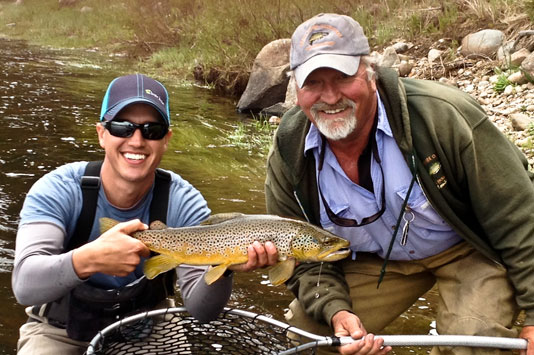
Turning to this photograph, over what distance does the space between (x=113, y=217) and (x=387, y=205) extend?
138 cm

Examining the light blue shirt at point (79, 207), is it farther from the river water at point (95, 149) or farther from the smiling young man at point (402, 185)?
the river water at point (95, 149)

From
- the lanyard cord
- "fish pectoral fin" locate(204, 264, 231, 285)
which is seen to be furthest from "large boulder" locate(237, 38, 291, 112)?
"fish pectoral fin" locate(204, 264, 231, 285)

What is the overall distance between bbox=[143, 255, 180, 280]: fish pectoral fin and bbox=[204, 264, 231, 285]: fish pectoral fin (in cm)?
17

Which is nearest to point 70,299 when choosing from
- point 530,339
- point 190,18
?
point 530,339

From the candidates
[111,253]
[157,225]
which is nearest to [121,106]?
[157,225]

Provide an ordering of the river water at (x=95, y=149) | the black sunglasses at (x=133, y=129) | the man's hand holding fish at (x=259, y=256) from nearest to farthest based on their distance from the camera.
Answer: the man's hand holding fish at (x=259, y=256) < the black sunglasses at (x=133, y=129) < the river water at (x=95, y=149)

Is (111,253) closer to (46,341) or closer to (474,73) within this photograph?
(46,341)

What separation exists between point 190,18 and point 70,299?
64.6 ft

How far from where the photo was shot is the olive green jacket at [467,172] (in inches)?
122

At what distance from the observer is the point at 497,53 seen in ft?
31.4

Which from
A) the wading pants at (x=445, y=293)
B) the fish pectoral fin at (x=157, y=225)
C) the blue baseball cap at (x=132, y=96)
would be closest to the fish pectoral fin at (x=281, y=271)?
the fish pectoral fin at (x=157, y=225)

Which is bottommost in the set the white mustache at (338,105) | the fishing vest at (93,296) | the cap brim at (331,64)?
the fishing vest at (93,296)

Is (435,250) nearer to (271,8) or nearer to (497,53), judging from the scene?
(497,53)

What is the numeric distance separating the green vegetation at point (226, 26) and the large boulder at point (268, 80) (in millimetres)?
1700
